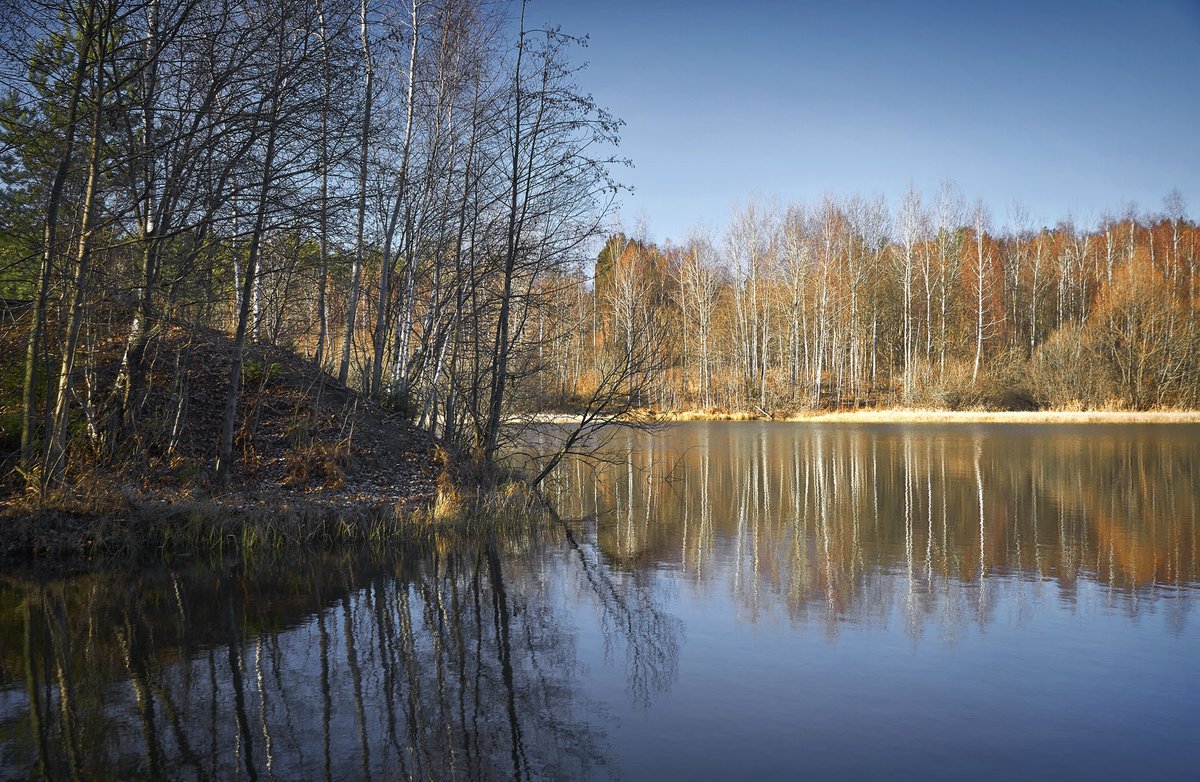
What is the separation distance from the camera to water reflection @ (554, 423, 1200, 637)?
8.73 meters

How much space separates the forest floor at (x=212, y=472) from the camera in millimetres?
10086

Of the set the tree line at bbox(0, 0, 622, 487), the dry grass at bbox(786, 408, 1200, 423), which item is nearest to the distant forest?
the tree line at bbox(0, 0, 622, 487)

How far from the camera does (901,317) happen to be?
1982 inches

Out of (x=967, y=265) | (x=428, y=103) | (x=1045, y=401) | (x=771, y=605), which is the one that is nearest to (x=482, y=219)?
(x=428, y=103)

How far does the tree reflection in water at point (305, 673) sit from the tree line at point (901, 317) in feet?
104

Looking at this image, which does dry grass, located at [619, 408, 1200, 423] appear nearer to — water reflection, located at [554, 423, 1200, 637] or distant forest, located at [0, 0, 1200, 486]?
distant forest, located at [0, 0, 1200, 486]

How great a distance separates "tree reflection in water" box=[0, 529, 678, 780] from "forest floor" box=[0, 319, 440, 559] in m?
1.02

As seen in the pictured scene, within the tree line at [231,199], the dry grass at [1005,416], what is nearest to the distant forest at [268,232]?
the tree line at [231,199]

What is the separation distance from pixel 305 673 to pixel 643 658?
2.65 meters

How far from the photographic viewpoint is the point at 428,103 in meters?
18.7

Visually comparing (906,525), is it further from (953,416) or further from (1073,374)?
(1073,374)

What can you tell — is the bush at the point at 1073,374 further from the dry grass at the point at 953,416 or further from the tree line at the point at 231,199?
the tree line at the point at 231,199

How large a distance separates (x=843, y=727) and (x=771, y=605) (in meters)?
3.07

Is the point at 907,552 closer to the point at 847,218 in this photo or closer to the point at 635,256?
the point at 635,256
